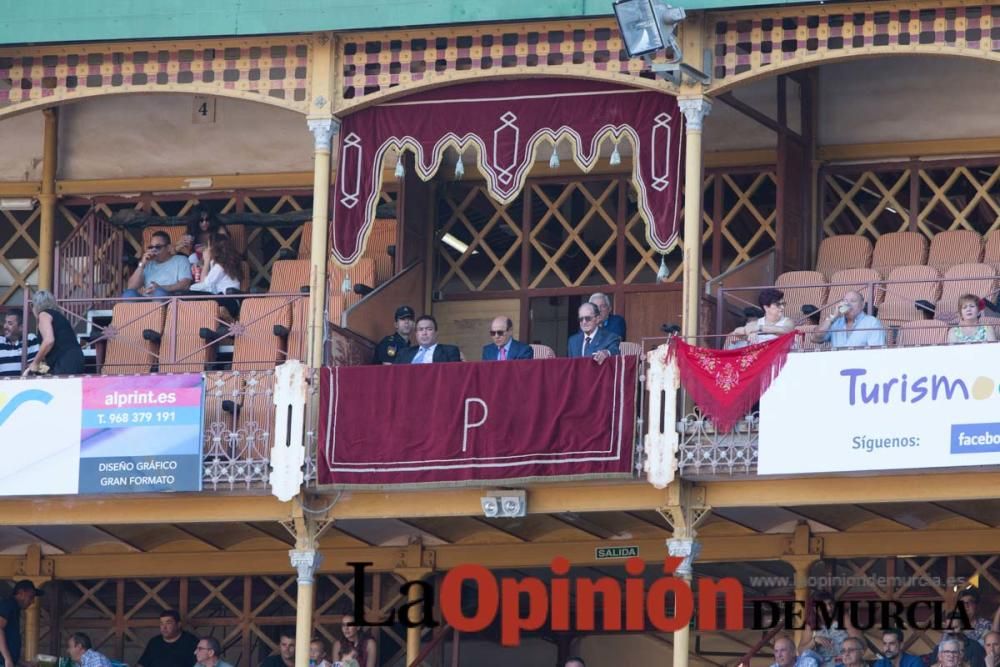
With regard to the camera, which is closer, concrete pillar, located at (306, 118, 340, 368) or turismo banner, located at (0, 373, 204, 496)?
turismo banner, located at (0, 373, 204, 496)

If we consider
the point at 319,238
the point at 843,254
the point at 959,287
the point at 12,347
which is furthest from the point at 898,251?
the point at 12,347

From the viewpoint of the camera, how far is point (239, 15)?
21.6m

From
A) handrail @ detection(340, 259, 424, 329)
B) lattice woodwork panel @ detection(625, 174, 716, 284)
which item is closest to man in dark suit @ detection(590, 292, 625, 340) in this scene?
lattice woodwork panel @ detection(625, 174, 716, 284)

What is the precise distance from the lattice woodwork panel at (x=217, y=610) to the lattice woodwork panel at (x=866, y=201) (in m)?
5.96

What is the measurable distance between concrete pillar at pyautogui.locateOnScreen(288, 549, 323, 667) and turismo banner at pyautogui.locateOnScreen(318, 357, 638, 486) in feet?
2.73

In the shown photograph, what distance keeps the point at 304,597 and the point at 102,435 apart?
2.42 m

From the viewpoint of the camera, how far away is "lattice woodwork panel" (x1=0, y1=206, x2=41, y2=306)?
84.6 feet

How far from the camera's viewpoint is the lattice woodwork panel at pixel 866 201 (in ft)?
77.4

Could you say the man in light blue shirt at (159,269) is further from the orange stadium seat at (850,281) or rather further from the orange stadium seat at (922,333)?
the orange stadium seat at (922,333)

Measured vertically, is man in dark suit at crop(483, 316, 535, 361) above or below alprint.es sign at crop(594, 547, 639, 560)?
above

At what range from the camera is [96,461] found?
2136 centimetres

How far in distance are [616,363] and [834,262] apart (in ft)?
12.1

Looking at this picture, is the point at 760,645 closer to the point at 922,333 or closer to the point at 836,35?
the point at 922,333

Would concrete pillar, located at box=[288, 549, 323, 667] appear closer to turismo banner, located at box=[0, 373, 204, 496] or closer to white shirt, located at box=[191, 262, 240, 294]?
turismo banner, located at box=[0, 373, 204, 496]
